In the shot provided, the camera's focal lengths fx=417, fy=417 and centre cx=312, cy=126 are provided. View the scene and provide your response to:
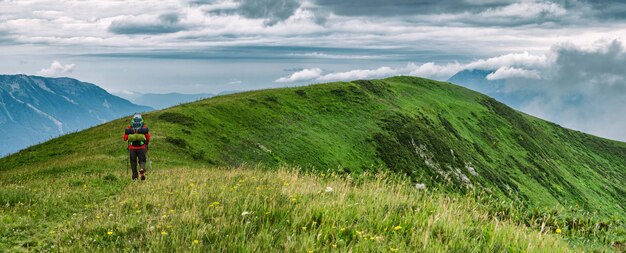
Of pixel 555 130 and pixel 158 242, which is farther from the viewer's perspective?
pixel 555 130

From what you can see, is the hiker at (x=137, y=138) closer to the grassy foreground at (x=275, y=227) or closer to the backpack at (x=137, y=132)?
the backpack at (x=137, y=132)

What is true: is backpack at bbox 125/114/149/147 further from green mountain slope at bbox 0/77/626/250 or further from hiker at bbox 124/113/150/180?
green mountain slope at bbox 0/77/626/250

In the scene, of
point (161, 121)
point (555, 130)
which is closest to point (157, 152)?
point (161, 121)

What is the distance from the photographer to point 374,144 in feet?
235

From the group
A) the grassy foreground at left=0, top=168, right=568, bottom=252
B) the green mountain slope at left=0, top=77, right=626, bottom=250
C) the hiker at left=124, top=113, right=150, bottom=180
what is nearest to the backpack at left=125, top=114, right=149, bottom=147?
the hiker at left=124, top=113, right=150, bottom=180

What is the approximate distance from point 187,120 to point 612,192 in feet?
452

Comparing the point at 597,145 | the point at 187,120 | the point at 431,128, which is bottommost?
the point at 597,145

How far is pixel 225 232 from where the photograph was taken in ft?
25.0

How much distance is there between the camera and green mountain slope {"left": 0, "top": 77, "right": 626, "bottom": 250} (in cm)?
3644

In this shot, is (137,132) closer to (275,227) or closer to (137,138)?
(137,138)

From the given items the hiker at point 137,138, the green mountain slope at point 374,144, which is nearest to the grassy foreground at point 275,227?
the green mountain slope at point 374,144

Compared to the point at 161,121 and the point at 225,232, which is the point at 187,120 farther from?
the point at 225,232

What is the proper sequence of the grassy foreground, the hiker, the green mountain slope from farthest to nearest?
1. the green mountain slope
2. the hiker
3. the grassy foreground

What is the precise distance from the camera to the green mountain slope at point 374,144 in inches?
1435
